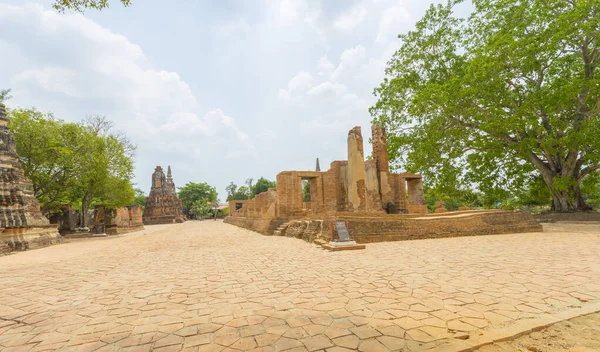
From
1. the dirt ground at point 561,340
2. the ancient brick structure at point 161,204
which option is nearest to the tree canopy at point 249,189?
the ancient brick structure at point 161,204

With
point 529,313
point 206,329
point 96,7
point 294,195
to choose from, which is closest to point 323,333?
point 206,329

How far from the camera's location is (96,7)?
4188 millimetres

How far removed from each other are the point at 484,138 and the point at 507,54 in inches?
154

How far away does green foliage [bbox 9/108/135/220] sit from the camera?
14852mm

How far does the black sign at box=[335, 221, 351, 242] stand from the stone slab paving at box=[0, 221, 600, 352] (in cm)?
167

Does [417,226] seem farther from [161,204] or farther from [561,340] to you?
[161,204]

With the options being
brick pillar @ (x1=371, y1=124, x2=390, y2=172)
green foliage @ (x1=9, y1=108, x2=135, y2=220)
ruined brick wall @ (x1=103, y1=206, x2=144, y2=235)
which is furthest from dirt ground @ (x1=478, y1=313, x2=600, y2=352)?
ruined brick wall @ (x1=103, y1=206, x2=144, y2=235)

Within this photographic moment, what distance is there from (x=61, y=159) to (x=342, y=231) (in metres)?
16.9

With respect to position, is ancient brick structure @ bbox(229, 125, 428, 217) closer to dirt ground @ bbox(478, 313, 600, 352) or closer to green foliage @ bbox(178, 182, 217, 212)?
dirt ground @ bbox(478, 313, 600, 352)

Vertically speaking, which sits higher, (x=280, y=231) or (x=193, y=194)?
(x=193, y=194)

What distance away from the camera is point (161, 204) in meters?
42.2

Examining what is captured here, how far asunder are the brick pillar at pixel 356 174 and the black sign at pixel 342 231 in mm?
4417

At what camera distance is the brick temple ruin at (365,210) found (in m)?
8.72

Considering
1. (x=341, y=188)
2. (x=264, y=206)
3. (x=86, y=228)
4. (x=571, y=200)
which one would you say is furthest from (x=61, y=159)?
(x=571, y=200)
